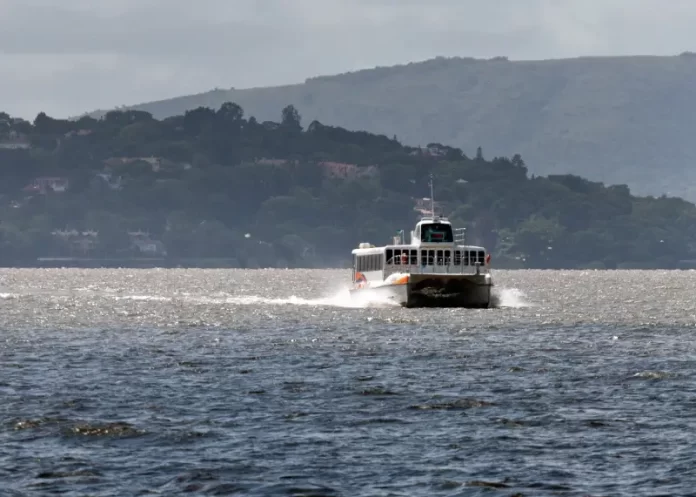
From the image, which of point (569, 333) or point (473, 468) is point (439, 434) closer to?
point (473, 468)

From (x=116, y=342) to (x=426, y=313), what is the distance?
2859 cm

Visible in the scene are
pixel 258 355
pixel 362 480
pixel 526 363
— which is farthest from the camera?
pixel 258 355

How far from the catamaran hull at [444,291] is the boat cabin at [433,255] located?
166cm

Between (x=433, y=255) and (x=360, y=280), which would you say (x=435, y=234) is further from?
(x=360, y=280)

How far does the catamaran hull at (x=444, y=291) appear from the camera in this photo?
10494cm

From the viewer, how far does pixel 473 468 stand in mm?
38125

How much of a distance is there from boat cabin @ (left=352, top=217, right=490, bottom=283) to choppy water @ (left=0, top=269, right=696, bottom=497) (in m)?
21.3

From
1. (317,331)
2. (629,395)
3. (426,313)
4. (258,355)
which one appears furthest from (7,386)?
(426,313)

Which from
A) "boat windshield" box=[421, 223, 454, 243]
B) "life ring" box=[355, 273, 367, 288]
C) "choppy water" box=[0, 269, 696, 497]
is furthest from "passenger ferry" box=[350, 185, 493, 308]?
"choppy water" box=[0, 269, 696, 497]

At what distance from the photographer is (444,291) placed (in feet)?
346

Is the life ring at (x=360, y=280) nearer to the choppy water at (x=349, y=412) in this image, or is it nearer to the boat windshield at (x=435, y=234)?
the boat windshield at (x=435, y=234)

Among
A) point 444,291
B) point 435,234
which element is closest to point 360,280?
point 435,234

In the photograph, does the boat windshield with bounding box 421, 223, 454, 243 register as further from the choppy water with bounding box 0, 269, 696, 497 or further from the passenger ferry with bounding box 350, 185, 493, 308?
the choppy water with bounding box 0, 269, 696, 497

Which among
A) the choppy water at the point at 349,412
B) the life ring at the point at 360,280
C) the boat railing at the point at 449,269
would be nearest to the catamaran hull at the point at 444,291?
the boat railing at the point at 449,269
